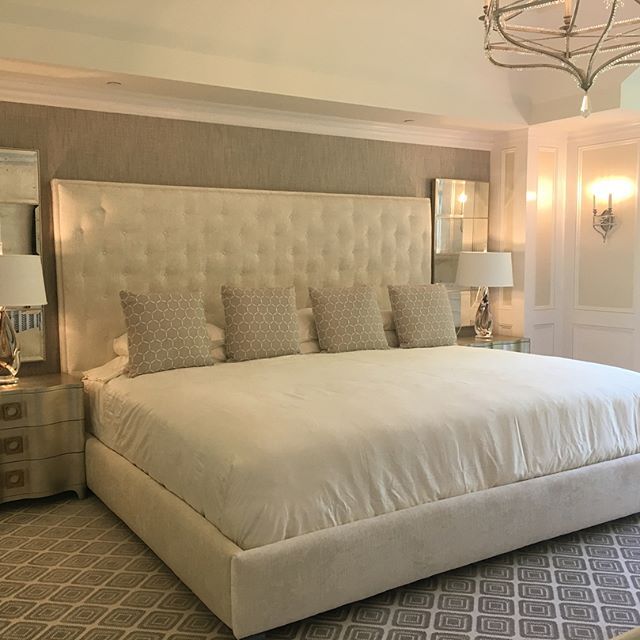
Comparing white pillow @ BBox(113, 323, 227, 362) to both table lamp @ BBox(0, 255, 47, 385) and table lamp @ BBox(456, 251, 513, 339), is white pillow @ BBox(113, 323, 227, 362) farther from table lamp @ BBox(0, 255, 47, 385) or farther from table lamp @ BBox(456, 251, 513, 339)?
table lamp @ BBox(456, 251, 513, 339)

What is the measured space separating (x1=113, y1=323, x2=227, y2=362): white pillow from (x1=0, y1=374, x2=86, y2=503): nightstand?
36 centimetres

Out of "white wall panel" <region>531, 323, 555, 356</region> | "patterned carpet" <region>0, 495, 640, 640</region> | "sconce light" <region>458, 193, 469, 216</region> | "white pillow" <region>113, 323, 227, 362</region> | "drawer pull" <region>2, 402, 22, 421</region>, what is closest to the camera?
"patterned carpet" <region>0, 495, 640, 640</region>

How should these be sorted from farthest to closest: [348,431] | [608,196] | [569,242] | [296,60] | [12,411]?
1. [569,242]
2. [608,196]
3. [296,60]
4. [12,411]
5. [348,431]

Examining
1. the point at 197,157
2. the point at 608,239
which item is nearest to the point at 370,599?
the point at 197,157

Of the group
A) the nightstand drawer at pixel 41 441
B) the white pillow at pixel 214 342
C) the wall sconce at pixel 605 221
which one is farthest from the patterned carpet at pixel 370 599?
the wall sconce at pixel 605 221

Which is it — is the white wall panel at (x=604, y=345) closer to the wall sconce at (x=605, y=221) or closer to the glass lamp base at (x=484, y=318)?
the wall sconce at (x=605, y=221)

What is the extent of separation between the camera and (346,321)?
15.0ft

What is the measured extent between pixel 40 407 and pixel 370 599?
1.93 m

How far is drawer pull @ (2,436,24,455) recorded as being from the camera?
11.7 ft

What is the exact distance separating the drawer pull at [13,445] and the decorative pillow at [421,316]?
2.41 meters

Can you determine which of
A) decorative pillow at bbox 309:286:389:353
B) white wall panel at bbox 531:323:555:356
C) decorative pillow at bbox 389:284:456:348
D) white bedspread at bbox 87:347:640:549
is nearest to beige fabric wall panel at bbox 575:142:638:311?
white wall panel at bbox 531:323:555:356

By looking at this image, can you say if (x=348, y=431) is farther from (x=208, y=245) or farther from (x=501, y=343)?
(x=501, y=343)

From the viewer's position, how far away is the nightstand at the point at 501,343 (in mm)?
5297

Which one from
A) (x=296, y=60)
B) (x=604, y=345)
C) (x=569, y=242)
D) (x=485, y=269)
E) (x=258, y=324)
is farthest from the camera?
(x=569, y=242)
